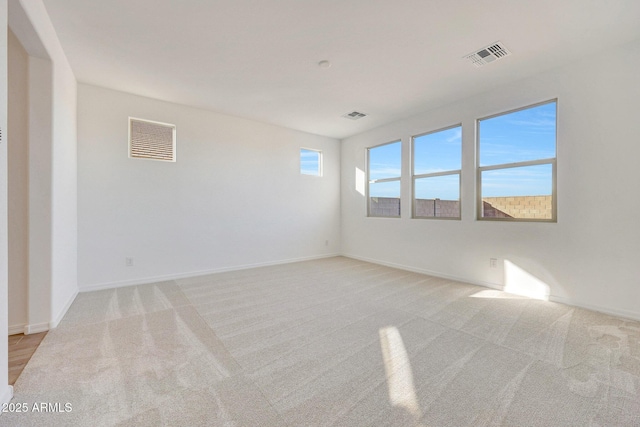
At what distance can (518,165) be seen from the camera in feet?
11.0

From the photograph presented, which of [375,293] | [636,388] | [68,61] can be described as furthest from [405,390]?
[68,61]

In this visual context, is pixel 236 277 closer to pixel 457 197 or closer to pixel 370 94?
pixel 370 94

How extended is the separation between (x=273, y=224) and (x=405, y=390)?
3.92 meters

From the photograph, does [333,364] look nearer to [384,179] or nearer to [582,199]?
[582,199]

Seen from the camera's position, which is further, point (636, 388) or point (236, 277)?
point (236, 277)

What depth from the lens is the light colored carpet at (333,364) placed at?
137cm

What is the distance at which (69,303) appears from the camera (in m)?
2.89

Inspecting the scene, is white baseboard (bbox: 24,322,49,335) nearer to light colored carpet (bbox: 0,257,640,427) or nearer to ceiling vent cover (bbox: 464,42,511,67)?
light colored carpet (bbox: 0,257,640,427)

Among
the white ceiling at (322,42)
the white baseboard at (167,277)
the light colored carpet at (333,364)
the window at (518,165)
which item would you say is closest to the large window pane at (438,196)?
the window at (518,165)

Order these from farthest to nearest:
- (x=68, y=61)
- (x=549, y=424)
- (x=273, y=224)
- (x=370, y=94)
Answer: (x=273, y=224) → (x=370, y=94) → (x=68, y=61) → (x=549, y=424)

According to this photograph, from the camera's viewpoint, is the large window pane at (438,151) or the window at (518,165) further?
the large window pane at (438,151)

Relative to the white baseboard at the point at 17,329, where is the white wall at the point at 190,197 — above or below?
above

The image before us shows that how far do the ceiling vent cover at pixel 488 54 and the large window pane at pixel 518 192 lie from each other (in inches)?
57.0

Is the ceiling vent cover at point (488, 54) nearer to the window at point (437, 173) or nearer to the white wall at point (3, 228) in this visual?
the window at point (437, 173)
